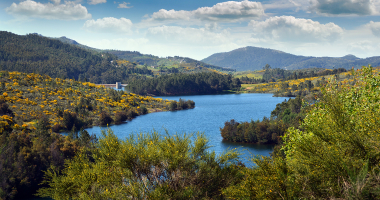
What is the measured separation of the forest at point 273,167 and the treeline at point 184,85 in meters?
149

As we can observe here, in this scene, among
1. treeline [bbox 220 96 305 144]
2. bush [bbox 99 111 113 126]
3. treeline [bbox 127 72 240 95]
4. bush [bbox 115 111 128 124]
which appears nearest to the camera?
treeline [bbox 220 96 305 144]

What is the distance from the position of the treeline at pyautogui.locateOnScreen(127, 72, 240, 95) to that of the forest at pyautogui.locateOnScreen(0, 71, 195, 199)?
174ft

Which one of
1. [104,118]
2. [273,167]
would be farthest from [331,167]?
[104,118]

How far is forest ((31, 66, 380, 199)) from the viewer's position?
912 cm

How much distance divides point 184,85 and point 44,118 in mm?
121199

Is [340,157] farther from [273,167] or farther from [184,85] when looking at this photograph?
[184,85]

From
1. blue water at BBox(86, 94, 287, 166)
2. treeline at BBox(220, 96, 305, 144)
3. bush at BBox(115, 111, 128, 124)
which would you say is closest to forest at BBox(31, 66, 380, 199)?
blue water at BBox(86, 94, 287, 166)

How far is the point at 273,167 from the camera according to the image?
35.8 ft

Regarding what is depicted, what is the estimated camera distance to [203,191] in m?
15.8

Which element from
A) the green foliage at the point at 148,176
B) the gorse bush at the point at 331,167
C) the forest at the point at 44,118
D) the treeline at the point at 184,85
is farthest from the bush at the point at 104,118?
the treeline at the point at 184,85

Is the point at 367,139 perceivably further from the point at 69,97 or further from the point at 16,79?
the point at 16,79

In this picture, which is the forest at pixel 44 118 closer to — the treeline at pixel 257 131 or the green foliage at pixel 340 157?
the green foliage at pixel 340 157

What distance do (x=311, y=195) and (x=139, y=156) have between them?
843 centimetres

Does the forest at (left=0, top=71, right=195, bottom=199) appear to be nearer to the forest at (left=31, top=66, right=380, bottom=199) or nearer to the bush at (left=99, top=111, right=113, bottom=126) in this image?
the bush at (left=99, top=111, right=113, bottom=126)
